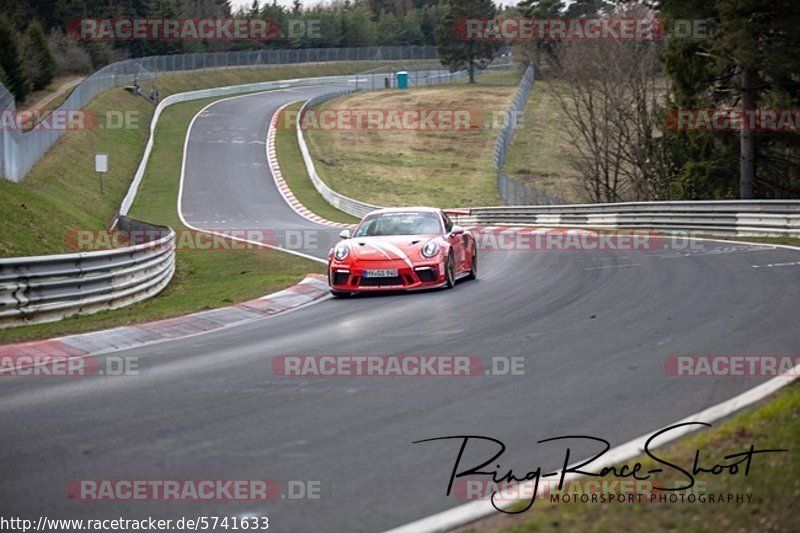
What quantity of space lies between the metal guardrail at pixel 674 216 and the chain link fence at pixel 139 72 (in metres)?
16.4

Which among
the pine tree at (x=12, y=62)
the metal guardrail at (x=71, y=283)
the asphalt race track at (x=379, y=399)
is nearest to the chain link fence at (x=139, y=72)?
the pine tree at (x=12, y=62)

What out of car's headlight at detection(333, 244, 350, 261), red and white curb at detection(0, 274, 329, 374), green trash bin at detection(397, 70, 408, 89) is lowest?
red and white curb at detection(0, 274, 329, 374)

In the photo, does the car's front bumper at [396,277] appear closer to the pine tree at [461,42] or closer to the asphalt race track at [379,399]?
the asphalt race track at [379,399]

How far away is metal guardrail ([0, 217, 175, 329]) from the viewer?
12.7 metres

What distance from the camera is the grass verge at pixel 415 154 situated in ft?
168

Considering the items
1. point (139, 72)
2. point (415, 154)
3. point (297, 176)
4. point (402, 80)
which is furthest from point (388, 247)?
point (402, 80)

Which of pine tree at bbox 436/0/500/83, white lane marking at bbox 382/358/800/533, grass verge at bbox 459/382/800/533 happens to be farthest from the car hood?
pine tree at bbox 436/0/500/83

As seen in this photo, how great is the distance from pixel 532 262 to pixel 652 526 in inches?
590

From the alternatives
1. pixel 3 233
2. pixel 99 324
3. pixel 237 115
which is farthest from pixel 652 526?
pixel 237 115

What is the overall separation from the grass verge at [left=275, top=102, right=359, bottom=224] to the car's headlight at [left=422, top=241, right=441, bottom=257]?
26102 mm

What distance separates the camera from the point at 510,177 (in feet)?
172

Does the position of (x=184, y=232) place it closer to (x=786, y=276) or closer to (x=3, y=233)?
(x=3, y=233)

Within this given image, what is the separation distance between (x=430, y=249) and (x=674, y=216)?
14011 millimetres

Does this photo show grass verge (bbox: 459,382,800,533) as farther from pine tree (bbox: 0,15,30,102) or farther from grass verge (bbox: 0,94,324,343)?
pine tree (bbox: 0,15,30,102)
